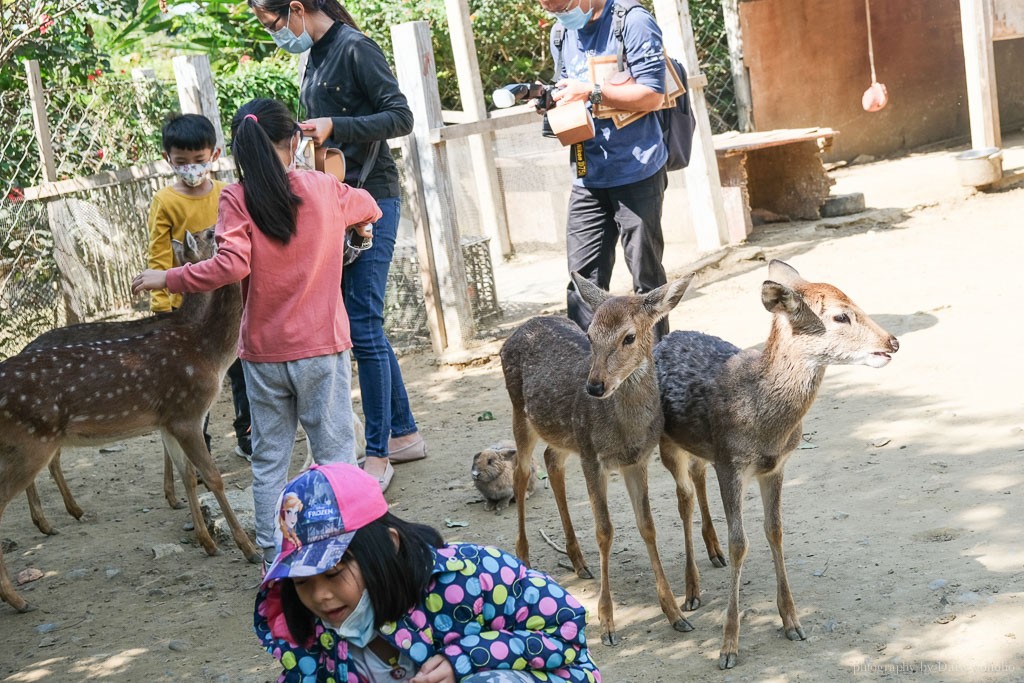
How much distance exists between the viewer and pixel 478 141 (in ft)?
36.9

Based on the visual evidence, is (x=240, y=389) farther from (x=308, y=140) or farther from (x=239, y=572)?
(x=308, y=140)

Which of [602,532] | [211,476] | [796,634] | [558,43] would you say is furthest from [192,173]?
[796,634]

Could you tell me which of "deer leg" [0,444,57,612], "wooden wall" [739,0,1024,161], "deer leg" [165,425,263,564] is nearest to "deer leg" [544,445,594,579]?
"deer leg" [165,425,263,564]

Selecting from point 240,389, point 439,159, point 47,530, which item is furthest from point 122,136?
point 47,530

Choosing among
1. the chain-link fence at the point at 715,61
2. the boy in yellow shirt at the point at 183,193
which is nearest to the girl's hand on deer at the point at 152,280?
the boy in yellow shirt at the point at 183,193

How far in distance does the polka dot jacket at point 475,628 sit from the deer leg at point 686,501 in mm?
1912

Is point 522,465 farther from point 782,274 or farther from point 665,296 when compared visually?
point 782,274

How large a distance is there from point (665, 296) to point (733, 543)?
1002mm

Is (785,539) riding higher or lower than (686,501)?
lower

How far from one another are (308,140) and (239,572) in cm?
219

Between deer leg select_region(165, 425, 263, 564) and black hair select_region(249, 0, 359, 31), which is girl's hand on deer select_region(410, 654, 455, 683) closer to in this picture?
deer leg select_region(165, 425, 263, 564)

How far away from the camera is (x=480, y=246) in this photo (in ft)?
31.4

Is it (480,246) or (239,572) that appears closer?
(239,572)

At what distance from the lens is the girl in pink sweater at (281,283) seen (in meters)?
4.63
